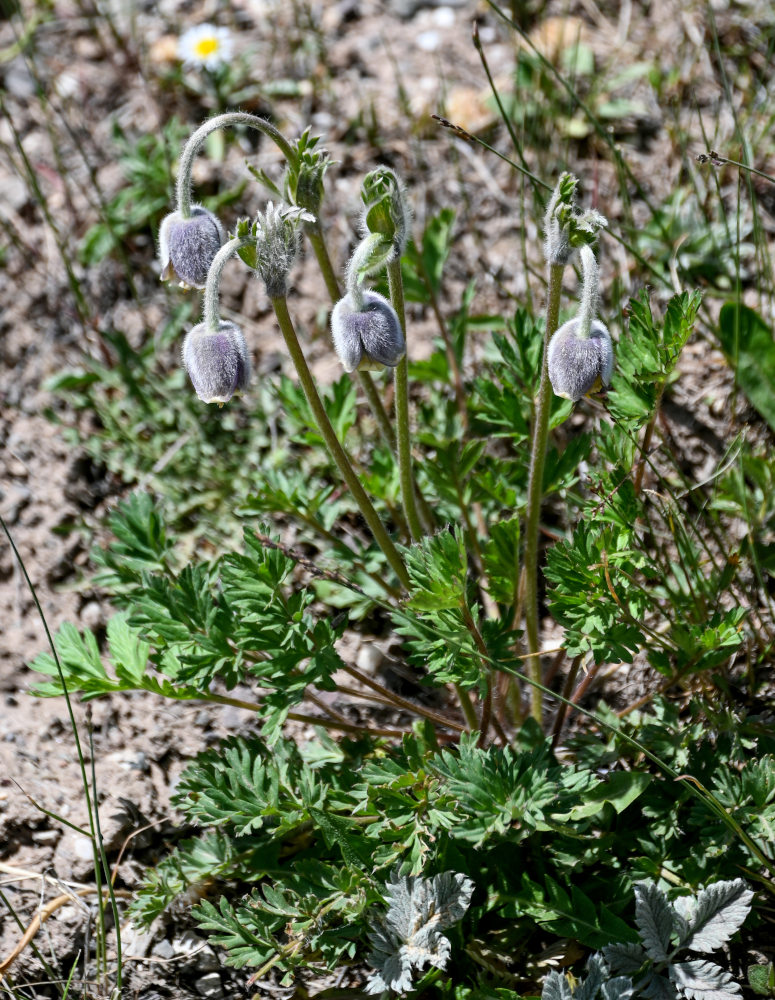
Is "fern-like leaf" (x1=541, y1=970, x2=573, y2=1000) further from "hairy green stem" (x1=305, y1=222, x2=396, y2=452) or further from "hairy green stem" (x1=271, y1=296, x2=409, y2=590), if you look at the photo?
"hairy green stem" (x1=305, y1=222, x2=396, y2=452)

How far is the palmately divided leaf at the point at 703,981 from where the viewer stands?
7.52 feet

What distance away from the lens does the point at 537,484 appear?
2547 millimetres

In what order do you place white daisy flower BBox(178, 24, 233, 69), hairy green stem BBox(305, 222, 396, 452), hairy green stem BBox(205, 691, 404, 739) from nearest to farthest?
1. hairy green stem BBox(305, 222, 396, 452)
2. hairy green stem BBox(205, 691, 404, 739)
3. white daisy flower BBox(178, 24, 233, 69)

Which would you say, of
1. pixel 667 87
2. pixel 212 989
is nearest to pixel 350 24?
pixel 667 87

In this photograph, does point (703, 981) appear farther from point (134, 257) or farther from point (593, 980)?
point (134, 257)

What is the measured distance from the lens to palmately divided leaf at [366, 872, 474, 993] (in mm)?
2332

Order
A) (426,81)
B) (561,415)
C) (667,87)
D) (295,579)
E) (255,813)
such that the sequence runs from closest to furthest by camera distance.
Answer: (255,813), (561,415), (295,579), (667,87), (426,81)

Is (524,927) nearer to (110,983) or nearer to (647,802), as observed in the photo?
(647,802)

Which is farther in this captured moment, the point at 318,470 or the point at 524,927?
the point at 318,470

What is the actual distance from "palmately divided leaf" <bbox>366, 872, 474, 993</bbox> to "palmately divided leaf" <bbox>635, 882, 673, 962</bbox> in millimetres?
399

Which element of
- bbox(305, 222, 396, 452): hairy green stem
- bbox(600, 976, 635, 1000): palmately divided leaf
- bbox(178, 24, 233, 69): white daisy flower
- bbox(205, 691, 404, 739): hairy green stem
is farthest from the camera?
bbox(178, 24, 233, 69): white daisy flower

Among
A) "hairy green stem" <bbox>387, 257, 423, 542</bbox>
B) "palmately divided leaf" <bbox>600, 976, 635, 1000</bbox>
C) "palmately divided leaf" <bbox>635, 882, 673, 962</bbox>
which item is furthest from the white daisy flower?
"palmately divided leaf" <bbox>600, 976, 635, 1000</bbox>

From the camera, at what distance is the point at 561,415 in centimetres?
277

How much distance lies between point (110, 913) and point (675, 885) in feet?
5.08
